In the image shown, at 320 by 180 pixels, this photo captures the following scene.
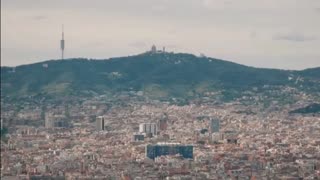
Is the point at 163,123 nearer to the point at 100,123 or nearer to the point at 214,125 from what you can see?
the point at 100,123

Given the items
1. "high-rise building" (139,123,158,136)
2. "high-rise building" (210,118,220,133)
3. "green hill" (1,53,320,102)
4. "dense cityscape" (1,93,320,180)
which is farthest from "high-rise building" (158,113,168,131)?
"green hill" (1,53,320,102)

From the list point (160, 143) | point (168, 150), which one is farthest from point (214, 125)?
point (168, 150)

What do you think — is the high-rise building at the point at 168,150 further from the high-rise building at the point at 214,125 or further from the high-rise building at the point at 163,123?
the high-rise building at the point at 163,123

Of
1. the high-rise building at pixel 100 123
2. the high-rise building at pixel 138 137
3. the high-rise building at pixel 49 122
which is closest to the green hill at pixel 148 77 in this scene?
the high-rise building at pixel 100 123

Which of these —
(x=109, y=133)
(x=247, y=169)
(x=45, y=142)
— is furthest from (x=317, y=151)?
(x=109, y=133)

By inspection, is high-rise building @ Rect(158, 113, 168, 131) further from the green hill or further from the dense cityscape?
the green hill

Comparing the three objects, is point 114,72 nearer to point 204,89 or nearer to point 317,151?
point 204,89
